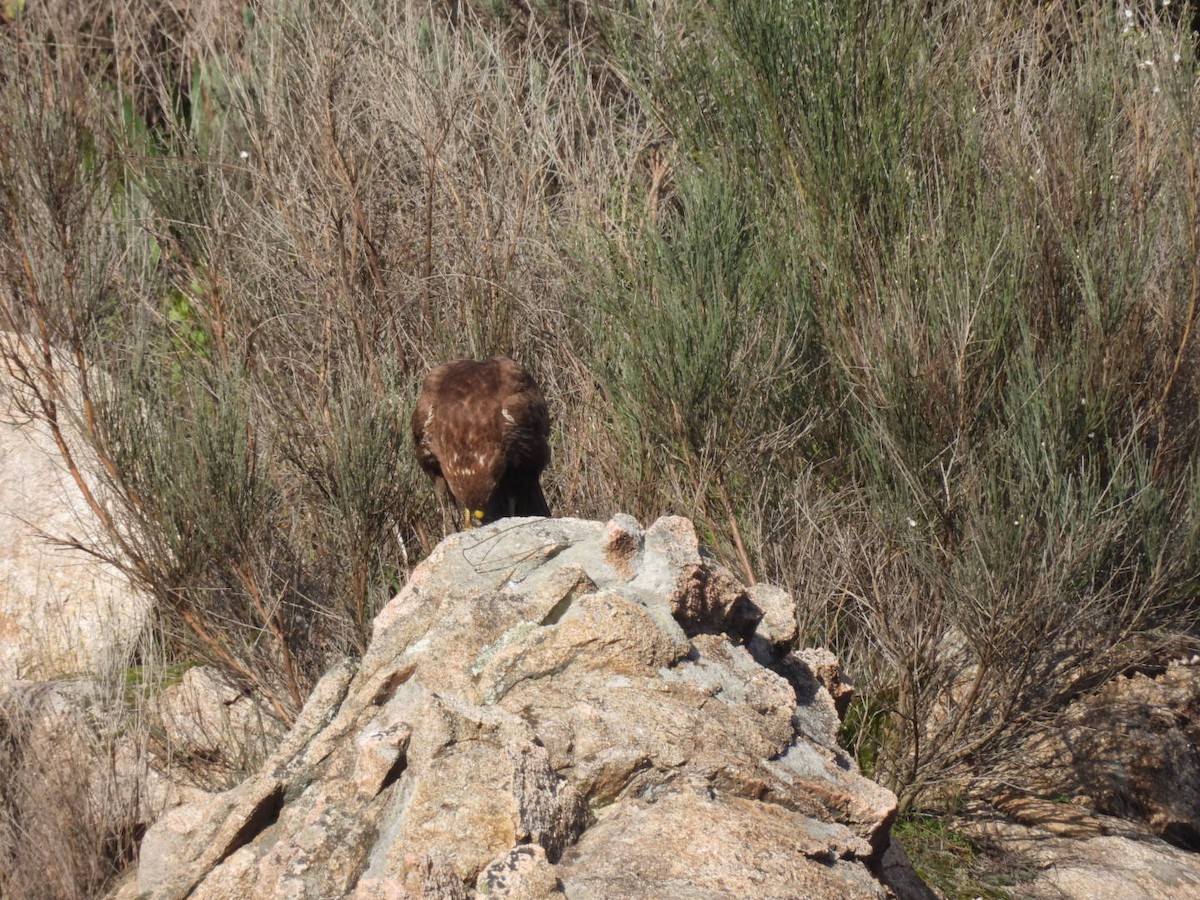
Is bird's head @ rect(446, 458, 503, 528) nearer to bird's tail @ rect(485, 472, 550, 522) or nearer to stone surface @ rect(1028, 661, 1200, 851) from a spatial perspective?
bird's tail @ rect(485, 472, 550, 522)

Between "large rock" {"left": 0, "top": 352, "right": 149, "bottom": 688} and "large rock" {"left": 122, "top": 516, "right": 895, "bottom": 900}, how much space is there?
2.30 m

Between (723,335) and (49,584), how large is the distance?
327 cm

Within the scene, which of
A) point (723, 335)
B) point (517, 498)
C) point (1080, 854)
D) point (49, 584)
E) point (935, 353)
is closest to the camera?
point (1080, 854)

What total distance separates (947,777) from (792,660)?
1351 mm

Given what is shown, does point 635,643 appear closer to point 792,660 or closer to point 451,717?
point 451,717

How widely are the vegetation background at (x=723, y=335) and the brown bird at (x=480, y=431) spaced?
36 centimetres

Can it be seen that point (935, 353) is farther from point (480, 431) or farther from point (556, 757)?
point (556, 757)

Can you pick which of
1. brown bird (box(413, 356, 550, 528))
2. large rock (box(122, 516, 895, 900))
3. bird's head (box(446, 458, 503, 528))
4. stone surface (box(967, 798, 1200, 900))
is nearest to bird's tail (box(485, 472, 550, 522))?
brown bird (box(413, 356, 550, 528))

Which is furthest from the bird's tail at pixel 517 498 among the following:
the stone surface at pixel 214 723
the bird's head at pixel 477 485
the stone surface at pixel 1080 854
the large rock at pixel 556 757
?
the stone surface at pixel 1080 854

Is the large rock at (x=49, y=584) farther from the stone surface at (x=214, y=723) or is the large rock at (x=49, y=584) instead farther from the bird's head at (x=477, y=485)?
the bird's head at (x=477, y=485)

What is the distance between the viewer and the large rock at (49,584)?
5941 millimetres

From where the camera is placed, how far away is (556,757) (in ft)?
9.60

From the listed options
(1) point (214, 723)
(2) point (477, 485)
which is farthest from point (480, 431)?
(1) point (214, 723)

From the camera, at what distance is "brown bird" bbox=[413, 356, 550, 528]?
5.14 m
